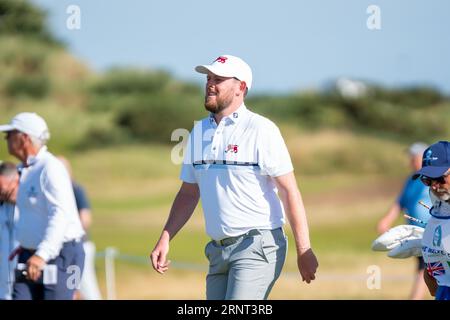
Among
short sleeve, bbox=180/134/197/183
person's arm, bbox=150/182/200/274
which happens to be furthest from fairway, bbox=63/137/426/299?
short sleeve, bbox=180/134/197/183

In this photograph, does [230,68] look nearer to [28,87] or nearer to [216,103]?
[216,103]

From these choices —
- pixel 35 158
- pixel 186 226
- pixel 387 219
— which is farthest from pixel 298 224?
pixel 186 226

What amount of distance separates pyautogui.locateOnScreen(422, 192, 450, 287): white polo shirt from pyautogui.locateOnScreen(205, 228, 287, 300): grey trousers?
43.0 inches

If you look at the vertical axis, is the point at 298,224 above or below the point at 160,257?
above

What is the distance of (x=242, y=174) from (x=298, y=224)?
481 mm

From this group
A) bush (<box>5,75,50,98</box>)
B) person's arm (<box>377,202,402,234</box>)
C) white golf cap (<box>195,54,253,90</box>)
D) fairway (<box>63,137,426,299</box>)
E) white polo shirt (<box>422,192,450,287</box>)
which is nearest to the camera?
white polo shirt (<box>422,192,450,287</box>)

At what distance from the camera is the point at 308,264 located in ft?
21.7

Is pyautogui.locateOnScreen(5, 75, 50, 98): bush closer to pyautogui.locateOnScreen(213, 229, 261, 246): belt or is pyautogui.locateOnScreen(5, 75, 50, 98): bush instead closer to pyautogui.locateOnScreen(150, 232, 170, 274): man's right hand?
pyautogui.locateOnScreen(150, 232, 170, 274): man's right hand

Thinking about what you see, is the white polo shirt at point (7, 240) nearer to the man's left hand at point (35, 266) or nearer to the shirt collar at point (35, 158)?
the shirt collar at point (35, 158)

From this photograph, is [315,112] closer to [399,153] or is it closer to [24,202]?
[399,153]

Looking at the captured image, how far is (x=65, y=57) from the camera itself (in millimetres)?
41312

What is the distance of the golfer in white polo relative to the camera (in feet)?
22.1

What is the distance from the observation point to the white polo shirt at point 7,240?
348 inches
